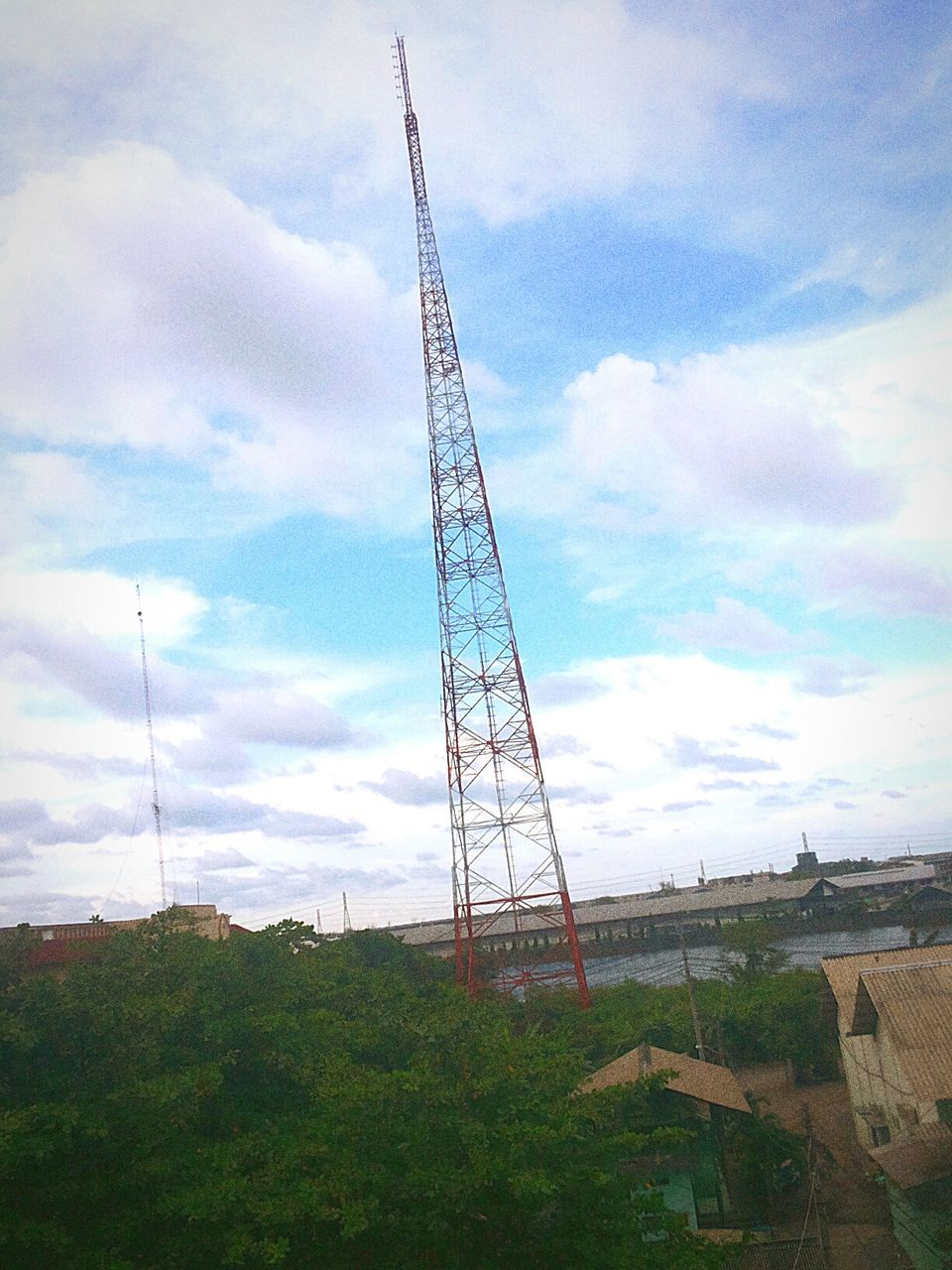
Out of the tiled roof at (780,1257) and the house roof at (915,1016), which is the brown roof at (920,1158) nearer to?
the house roof at (915,1016)

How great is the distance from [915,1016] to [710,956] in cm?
4060

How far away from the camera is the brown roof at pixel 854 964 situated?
25234 mm

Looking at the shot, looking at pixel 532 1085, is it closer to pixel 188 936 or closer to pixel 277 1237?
pixel 277 1237

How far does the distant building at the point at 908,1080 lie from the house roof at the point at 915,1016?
0.02 meters

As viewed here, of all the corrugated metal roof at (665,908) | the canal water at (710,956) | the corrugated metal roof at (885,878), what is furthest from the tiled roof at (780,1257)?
the corrugated metal roof at (885,878)

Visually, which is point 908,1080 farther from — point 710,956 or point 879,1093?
point 710,956

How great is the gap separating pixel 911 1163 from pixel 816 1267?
300 cm

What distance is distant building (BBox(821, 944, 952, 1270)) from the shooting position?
1881 centimetres

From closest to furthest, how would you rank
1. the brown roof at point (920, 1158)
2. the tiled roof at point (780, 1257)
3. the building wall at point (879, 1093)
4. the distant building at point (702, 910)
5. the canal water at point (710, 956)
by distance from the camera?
the brown roof at point (920, 1158)
the tiled roof at point (780, 1257)
the building wall at point (879, 1093)
the canal water at point (710, 956)
the distant building at point (702, 910)

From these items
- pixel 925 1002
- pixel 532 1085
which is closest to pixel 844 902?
pixel 925 1002

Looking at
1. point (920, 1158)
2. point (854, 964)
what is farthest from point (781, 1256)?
point (854, 964)

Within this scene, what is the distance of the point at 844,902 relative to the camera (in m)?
63.0

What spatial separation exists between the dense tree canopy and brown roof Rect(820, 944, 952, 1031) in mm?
9796

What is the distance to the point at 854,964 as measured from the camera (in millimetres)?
28953
